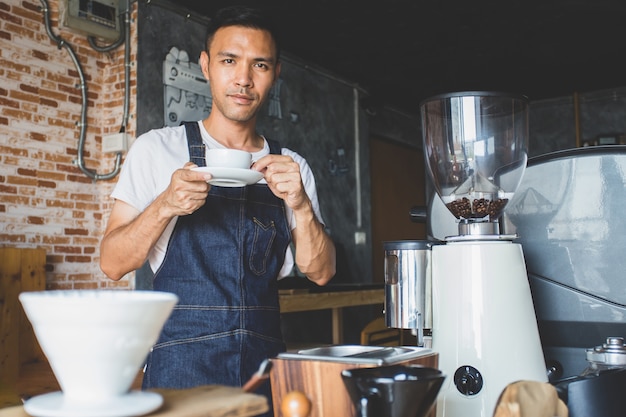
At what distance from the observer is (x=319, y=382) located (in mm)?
729

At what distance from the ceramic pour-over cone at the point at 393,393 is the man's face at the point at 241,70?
3.25ft

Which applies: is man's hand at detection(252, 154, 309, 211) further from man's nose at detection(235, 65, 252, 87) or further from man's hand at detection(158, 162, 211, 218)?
man's nose at detection(235, 65, 252, 87)

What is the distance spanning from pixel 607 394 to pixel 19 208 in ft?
10.9

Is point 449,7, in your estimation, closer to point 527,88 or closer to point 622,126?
point 527,88

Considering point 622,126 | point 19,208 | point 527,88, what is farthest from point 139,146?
point 622,126

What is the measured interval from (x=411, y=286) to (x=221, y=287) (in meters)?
0.47

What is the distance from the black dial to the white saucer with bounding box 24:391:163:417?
1.90 feet

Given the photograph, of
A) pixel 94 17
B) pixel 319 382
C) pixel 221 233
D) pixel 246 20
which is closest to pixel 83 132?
pixel 94 17

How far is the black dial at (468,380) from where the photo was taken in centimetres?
97

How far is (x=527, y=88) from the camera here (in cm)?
673

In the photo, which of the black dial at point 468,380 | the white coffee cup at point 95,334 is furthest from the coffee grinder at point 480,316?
the white coffee cup at point 95,334

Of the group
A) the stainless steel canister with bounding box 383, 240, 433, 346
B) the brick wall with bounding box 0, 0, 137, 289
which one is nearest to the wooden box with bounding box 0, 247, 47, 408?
the brick wall with bounding box 0, 0, 137, 289

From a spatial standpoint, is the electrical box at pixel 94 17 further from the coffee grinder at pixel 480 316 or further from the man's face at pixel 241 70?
the coffee grinder at pixel 480 316

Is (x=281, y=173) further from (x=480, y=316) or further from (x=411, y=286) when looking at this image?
(x=480, y=316)
